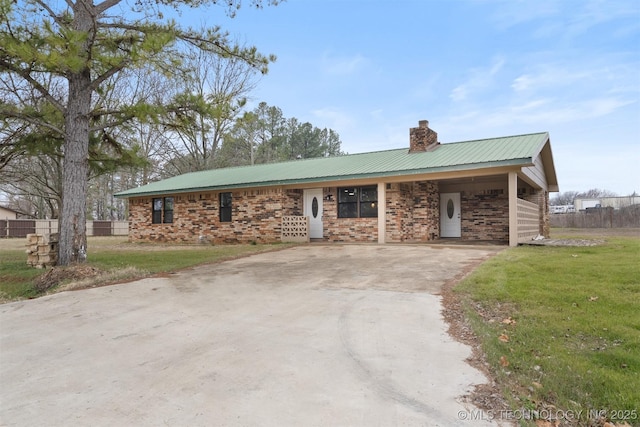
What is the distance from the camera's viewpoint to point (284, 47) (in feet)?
42.5

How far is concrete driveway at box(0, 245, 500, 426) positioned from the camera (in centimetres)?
243

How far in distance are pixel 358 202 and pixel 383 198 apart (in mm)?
1221

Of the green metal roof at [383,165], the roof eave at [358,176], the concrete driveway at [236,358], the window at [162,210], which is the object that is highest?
the green metal roof at [383,165]

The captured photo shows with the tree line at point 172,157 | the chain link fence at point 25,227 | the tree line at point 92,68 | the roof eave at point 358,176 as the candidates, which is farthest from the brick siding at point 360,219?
the chain link fence at point 25,227

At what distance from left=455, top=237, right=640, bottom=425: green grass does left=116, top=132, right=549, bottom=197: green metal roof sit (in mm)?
5070

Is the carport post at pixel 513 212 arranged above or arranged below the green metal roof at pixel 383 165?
Result: below

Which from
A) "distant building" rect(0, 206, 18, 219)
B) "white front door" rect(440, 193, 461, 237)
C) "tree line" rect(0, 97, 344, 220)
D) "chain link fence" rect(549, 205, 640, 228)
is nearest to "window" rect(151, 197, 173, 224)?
"tree line" rect(0, 97, 344, 220)

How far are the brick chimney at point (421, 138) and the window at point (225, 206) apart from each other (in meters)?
7.91

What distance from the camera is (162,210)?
1867 centimetres

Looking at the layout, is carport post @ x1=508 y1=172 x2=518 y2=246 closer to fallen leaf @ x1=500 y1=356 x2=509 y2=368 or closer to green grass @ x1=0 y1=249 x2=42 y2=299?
fallen leaf @ x1=500 y1=356 x2=509 y2=368

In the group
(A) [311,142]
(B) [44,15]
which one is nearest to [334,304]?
(B) [44,15]

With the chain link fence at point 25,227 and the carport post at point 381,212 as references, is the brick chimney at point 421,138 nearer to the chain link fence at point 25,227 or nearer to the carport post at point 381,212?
the carport post at point 381,212

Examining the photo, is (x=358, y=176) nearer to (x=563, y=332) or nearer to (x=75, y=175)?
(x=75, y=175)

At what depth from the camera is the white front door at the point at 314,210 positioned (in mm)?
15211
